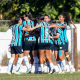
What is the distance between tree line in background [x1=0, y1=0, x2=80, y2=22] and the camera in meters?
20.1

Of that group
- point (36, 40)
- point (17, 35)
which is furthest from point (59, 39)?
point (17, 35)

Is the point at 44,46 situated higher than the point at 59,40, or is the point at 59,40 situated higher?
the point at 59,40

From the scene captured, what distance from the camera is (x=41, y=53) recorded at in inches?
400

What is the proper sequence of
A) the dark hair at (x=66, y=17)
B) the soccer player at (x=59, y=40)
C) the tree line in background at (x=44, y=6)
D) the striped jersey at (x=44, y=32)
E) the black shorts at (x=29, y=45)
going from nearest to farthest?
the striped jersey at (x=44, y=32) → the black shorts at (x=29, y=45) → the soccer player at (x=59, y=40) → the dark hair at (x=66, y=17) → the tree line in background at (x=44, y=6)

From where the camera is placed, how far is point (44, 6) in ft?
67.0

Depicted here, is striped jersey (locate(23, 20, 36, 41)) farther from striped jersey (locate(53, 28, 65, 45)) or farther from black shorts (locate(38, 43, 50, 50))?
striped jersey (locate(53, 28, 65, 45))

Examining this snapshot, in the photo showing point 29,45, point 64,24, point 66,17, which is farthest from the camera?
point 66,17

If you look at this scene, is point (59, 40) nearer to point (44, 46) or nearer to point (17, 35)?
point (44, 46)

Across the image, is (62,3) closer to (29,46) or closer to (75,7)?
(75,7)

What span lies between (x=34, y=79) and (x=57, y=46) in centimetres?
301

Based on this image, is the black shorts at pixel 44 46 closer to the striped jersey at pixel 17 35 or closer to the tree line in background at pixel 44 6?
the striped jersey at pixel 17 35

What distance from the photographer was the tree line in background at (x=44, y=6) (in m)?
20.1

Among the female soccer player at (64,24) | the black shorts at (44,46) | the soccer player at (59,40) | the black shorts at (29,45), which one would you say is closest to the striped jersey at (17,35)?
the black shorts at (29,45)

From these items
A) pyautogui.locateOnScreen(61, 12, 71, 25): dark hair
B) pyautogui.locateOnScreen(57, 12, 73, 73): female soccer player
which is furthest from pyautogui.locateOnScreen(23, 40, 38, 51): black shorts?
pyautogui.locateOnScreen(61, 12, 71, 25): dark hair
